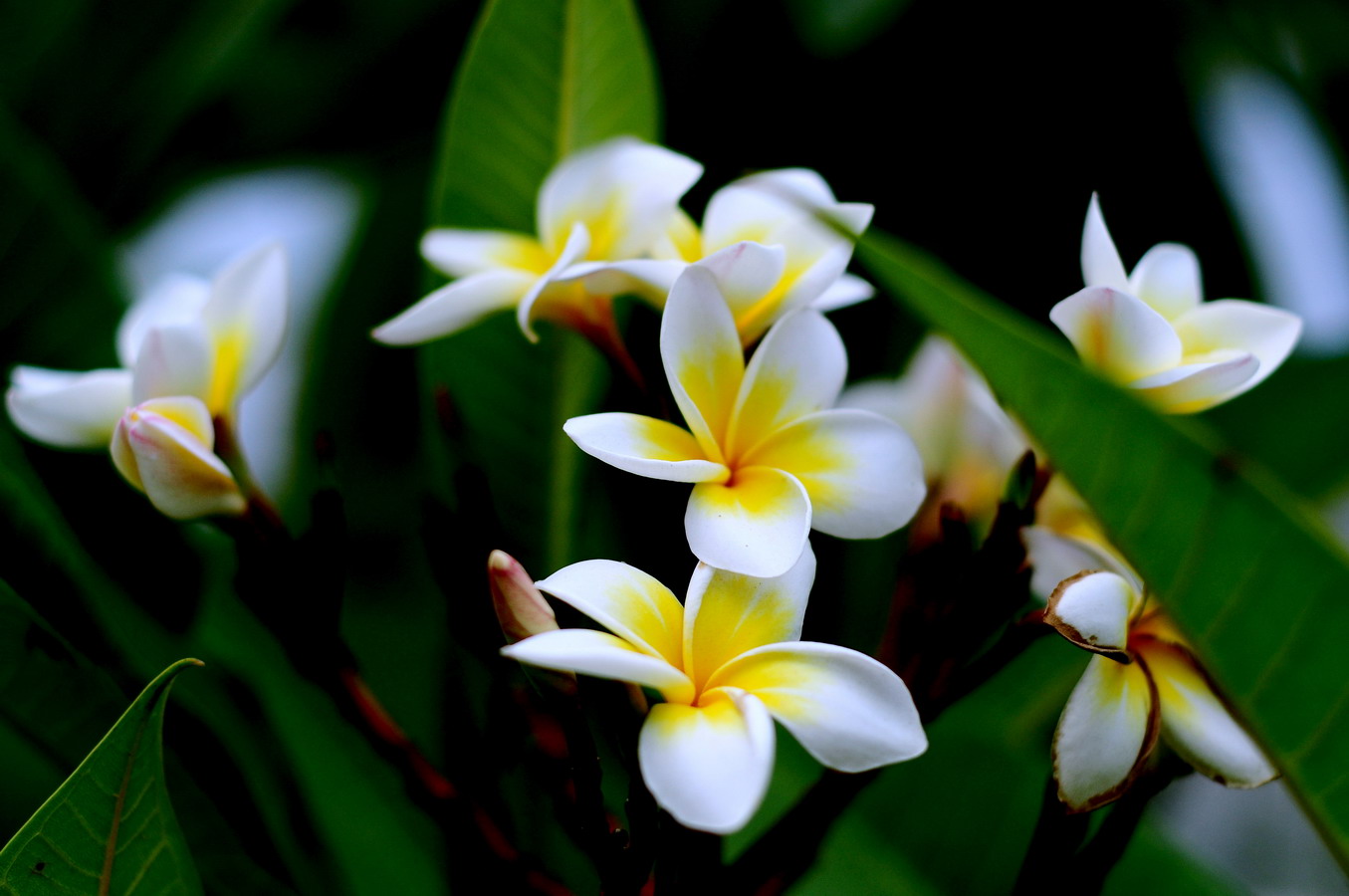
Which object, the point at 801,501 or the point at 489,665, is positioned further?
the point at 489,665

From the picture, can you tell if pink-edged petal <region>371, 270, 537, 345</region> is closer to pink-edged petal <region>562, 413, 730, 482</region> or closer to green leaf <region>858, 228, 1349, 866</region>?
pink-edged petal <region>562, 413, 730, 482</region>

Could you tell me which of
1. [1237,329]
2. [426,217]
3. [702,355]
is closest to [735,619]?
[702,355]

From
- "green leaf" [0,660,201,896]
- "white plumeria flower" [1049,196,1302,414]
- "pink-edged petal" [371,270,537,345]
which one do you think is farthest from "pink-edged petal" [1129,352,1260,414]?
"green leaf" [0,660,201,896]

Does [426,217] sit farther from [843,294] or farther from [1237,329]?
[1237,329]

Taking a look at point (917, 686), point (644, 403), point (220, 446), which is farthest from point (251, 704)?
point (917, 686)

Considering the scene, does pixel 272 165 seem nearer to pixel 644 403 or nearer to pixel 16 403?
pixel 16 403
